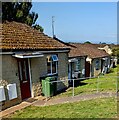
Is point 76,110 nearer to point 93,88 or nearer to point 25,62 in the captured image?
point 25,62

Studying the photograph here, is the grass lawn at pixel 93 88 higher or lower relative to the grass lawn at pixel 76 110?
higher

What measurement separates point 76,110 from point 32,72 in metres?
4.47

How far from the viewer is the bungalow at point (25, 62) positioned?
12.3 meters

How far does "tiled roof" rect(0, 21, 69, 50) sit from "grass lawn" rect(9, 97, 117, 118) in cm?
369

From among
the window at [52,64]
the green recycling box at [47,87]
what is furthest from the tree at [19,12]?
the green recycling box at [47,87]

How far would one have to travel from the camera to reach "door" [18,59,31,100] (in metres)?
13.4

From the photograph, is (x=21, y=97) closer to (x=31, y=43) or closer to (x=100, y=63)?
(x=31, y=43)

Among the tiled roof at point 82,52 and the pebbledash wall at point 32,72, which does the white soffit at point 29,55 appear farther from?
the tiled roof at point 82,52

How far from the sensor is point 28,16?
24.5 meters

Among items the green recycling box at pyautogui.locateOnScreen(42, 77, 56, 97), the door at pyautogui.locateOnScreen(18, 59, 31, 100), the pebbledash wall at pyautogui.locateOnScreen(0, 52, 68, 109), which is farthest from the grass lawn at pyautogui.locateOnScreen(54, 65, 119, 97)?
the door at pyautogui.locateOnScreen(18, 59, 31, 100)

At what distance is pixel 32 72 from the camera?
46.9ft

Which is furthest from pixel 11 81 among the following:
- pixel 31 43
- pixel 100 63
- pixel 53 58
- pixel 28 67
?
pixel 100 63

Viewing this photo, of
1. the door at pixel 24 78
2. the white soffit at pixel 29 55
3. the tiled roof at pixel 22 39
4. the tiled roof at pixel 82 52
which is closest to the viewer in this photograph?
the white soffit at pixel 29 55

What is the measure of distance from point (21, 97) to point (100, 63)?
20.1 metres
